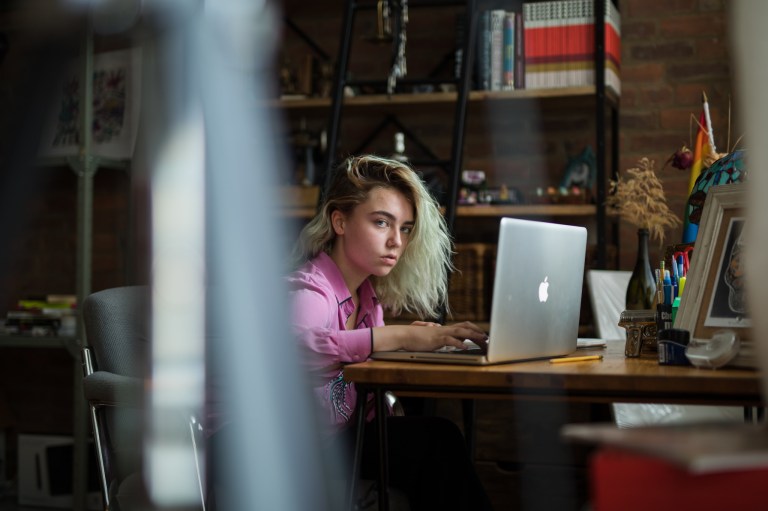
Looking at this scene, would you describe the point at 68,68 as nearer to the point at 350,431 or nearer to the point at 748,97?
the point at 350,431

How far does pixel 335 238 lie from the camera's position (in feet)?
7.04

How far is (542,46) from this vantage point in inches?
131

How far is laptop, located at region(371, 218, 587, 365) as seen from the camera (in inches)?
57.8

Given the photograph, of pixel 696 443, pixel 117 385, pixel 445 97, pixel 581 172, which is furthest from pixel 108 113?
pixel 696 443

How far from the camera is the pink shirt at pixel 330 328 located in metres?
1.74

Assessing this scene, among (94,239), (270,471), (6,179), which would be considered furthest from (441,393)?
(6,179)

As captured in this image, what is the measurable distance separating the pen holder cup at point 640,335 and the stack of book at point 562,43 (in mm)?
1663

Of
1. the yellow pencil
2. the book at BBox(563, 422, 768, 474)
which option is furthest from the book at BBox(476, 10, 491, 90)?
the book at BBox(563, 422, 768, 474)

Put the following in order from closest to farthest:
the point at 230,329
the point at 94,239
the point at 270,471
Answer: the point at 270,471 → the point at 230,329 → the point at 94,239

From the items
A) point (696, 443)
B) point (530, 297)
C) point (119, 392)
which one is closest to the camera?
point (696, 443)

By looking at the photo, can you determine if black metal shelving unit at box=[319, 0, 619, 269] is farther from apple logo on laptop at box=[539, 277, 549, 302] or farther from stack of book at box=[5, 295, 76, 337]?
apple logo on laptop at box=[539, 277, 549, 302]

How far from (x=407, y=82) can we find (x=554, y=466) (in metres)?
1.48

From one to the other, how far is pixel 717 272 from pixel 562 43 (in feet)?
6.26

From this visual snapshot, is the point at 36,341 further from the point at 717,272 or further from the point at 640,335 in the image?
the point at 717,272
